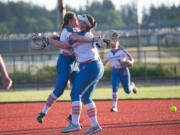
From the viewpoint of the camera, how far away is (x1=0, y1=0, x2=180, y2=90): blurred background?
2608 cm

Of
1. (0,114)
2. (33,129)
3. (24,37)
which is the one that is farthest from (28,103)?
(24,37)

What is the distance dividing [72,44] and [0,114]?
442 centimetres

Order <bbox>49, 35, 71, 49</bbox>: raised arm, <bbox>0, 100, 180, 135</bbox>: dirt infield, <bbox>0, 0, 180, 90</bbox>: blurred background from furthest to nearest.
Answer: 1. <bbox>0, 0, 180, 90</bbox>: blurred background
2. <bbox>0, 100, 180, 135</bbox>: dirt infield
3. <bbox>49, 35, 71, 49</bbox>: raised arm

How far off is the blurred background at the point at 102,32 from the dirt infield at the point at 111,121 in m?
2.06

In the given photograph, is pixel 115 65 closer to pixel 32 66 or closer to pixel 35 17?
pixel 32 66

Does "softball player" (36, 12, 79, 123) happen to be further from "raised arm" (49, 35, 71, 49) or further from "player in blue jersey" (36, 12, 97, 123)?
"raised arm" (49, 35, 71, 49)

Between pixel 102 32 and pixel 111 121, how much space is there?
23.7 meters

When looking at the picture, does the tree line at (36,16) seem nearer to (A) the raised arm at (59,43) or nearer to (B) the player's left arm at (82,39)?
(A) the raised arm at (59,43)

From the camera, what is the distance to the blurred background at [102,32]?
85.6 ft

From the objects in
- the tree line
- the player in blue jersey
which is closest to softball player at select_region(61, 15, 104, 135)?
the player in blue jersey

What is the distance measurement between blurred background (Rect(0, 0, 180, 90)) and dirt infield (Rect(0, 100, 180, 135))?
2.06m

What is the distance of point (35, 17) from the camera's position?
3214 inches

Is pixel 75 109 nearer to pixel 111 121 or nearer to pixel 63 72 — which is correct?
pixel 63 72

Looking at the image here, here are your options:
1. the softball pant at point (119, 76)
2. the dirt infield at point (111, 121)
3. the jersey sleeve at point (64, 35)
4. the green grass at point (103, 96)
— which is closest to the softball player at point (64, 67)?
the jersey sleeve at point (64, 35)
